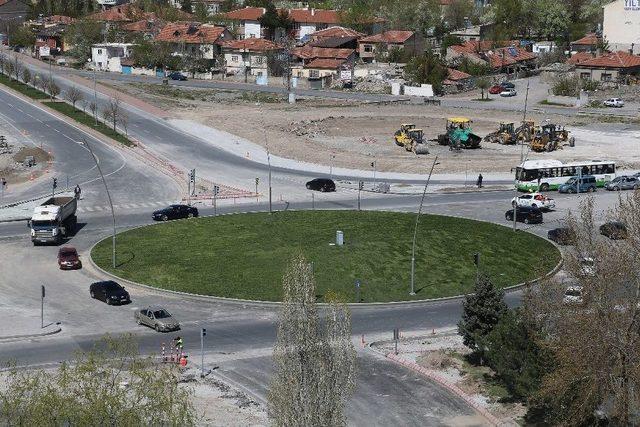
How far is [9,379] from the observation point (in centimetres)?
5322

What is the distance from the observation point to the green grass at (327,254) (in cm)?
7050

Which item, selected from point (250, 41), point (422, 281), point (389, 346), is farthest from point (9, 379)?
point (250, 41)

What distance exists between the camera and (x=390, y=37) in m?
194

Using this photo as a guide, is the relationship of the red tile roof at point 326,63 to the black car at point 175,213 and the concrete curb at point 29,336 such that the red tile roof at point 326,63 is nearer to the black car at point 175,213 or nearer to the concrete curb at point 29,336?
the black car at point 175,213

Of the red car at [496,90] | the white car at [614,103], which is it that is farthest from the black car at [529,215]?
the red car at [496,90]

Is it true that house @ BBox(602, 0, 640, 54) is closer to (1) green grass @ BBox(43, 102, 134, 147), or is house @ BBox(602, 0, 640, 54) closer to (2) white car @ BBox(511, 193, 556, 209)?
(1) green grass @ BBox(43, 102, 134, 147)

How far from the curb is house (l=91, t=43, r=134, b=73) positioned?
469 feet

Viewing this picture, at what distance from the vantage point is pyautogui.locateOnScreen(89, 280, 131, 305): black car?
66.5m

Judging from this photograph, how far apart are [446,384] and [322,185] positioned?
47.2 metres

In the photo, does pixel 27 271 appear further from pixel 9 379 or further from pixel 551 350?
pixel 551 350

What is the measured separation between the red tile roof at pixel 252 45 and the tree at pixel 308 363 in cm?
15583

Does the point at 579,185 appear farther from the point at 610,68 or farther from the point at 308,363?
the point at 610,68

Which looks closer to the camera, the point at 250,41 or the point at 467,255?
the point at 467,255

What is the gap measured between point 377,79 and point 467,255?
102611 millimetres
